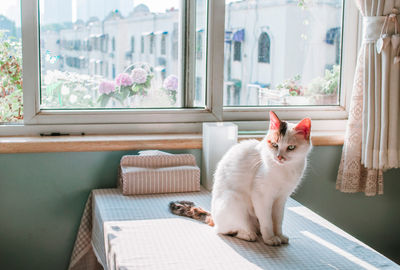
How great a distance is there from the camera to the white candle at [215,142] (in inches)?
90.2

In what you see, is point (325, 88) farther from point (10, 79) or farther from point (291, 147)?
point (10, 79)

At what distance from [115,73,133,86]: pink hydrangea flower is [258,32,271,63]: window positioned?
0.69m

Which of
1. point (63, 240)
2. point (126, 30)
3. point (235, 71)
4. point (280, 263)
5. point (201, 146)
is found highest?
point (126, 30)

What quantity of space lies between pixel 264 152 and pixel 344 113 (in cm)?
128

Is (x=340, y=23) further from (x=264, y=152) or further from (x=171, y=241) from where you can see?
(x=171, y=241)

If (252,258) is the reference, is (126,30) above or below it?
above

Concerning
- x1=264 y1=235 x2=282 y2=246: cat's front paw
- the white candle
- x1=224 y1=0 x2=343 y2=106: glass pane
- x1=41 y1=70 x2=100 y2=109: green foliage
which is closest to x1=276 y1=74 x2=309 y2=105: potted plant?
x1=224 y1=0 x2=343 y2=106: glass pane

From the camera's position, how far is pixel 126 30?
246 centimetres

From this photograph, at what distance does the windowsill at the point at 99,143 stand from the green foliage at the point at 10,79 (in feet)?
0.51

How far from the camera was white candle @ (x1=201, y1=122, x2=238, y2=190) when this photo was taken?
2291mm

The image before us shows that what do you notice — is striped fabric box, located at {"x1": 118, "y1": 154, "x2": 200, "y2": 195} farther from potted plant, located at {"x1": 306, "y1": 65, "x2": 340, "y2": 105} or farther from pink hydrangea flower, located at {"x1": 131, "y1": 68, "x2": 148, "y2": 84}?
potted plant, located at {"x1": 306, "y1": 65, "x2": 340, "y2": 105}

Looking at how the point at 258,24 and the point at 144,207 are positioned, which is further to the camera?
the point at 258,24

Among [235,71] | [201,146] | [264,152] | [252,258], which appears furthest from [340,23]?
[252,258]

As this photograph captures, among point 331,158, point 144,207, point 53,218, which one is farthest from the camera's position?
point 331,158
